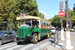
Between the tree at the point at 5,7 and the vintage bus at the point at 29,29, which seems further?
the tree at the point at 5,7

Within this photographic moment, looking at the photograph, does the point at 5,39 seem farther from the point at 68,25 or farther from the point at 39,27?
the point at 68,25

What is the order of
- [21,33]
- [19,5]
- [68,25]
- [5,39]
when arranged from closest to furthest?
[68,25] → [21,33] → [5,39] → [19,5]

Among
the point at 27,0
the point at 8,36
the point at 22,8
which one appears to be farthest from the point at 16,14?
the point at 8,36

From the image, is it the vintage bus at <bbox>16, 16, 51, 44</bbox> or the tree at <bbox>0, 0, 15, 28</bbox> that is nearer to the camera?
the vintage bus at <bbox>16, 16, 51, 44</bbox>

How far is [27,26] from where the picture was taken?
454 inches

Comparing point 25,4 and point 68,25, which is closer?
point 68,25

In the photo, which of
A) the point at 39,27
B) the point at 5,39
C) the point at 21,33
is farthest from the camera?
the point at 39,27

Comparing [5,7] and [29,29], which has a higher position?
[5,7]

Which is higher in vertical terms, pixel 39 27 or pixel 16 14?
pixel 16 14

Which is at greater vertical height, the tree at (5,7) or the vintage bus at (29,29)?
the tree at (5,7)

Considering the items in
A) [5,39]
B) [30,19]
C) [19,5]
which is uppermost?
[19,5]

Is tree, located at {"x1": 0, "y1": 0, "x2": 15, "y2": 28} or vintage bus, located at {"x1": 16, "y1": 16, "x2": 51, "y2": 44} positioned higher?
tree, located at {"x1": 0, "y1": 0, "x2": 15, "y2": 28}

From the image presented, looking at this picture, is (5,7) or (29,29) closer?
(29,29)

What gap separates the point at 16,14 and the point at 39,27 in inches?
814
